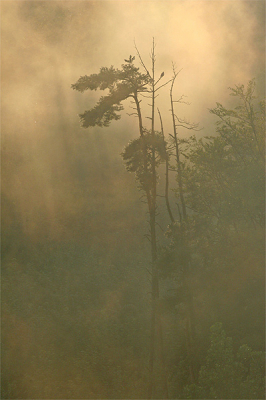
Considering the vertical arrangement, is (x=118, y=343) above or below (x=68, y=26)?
below

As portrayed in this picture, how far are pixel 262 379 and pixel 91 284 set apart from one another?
11.4 m

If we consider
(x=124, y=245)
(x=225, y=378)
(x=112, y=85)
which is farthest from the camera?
(x=124, y=245)

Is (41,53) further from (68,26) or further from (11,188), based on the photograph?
(11,188)

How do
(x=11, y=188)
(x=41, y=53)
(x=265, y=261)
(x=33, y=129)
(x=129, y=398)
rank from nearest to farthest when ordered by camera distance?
(x=129, y=398)
(x=265, y=261)
(x=11, y=188)
(x=33, y=129)
(x=41, y=53)

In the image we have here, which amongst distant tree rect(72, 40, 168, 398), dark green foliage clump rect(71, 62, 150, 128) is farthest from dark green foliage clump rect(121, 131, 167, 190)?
dark green foliage clump rect(71, 62, 150, 128)

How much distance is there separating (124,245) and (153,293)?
9.86 m

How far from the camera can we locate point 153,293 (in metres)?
13.2

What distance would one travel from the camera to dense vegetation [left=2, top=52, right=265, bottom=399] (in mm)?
13023

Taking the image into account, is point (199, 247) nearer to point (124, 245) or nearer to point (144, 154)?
point (144, 154)

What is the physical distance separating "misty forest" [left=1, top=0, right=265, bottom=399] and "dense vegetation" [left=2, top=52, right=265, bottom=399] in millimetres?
53

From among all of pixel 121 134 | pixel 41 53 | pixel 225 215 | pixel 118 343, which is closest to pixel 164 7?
pixel 41 53

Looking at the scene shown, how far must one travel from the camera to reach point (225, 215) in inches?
659

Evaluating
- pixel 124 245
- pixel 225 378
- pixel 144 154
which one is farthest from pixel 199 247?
pixel 124 245

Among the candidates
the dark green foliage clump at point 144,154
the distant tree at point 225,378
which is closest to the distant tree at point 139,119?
the dark green foliage clump at point 144,154
